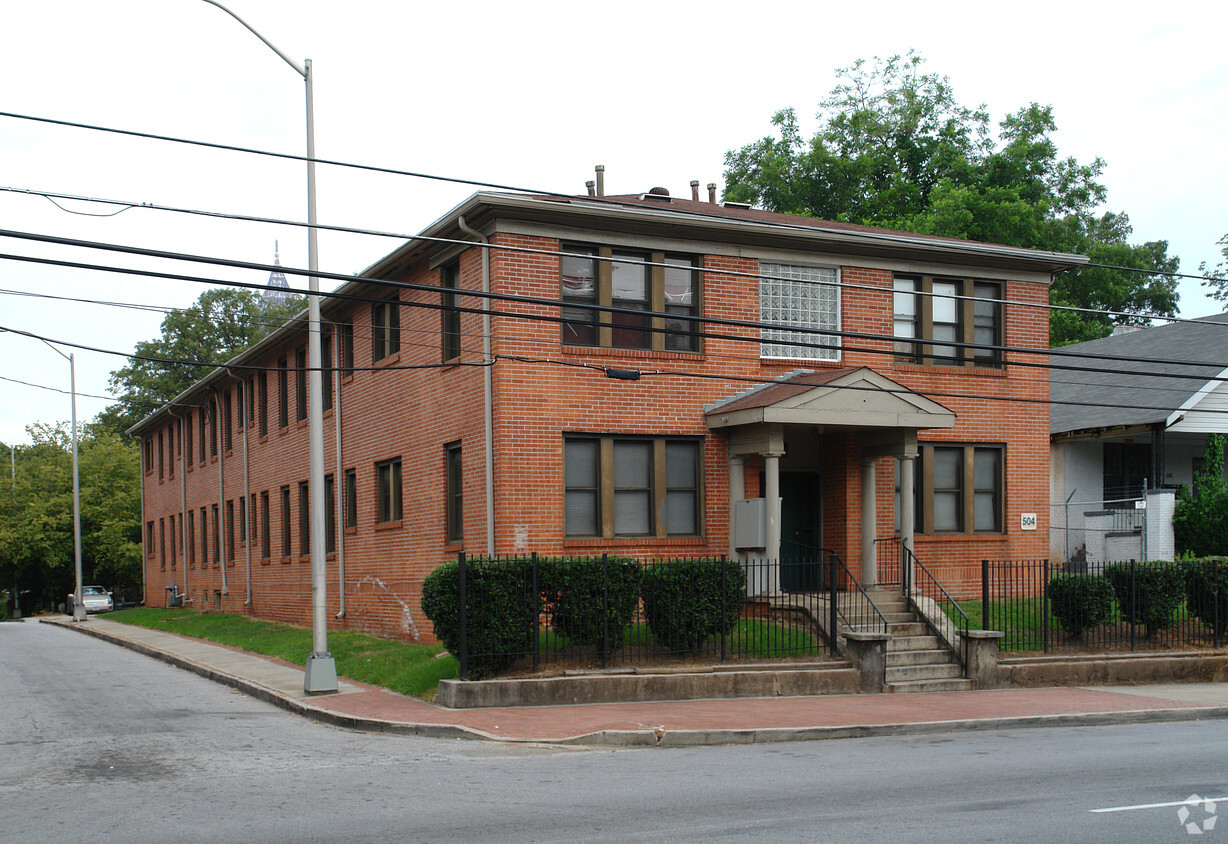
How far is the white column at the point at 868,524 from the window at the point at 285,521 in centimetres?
1554

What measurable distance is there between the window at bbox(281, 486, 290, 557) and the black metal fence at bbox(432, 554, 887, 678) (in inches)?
587

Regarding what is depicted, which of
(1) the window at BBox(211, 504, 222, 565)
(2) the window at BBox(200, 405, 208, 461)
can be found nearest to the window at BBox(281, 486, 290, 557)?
Answer: (1) the window at BBox(211, 504, 222, 565)

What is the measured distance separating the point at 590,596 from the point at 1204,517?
14783 mm

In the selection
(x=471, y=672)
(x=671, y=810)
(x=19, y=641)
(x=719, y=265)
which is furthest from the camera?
(x=19, y=641)

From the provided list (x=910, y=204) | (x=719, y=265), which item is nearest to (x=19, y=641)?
(x=719, y=265)

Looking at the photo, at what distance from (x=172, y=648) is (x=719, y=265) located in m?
14.7

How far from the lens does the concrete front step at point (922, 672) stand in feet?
55.5

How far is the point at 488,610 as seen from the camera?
15.1 metres

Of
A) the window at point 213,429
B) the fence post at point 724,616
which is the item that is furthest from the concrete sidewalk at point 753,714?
the window at point 213,429

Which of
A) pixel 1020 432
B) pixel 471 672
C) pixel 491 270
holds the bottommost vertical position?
pixel 471 672

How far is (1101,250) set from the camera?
44.1 m

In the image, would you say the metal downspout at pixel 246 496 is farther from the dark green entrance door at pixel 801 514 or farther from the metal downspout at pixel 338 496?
the dark green entrance door at pixel 801 514

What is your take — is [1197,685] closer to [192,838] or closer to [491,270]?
[491,270]

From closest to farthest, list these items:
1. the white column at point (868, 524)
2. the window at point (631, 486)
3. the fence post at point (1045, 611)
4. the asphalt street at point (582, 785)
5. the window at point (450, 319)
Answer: the asphalt street at point (582, 785)
the fence post at point (1045, 611)
the window at point (631, 486)
the window at point (450, 319)
the white column at point (868, 524)
